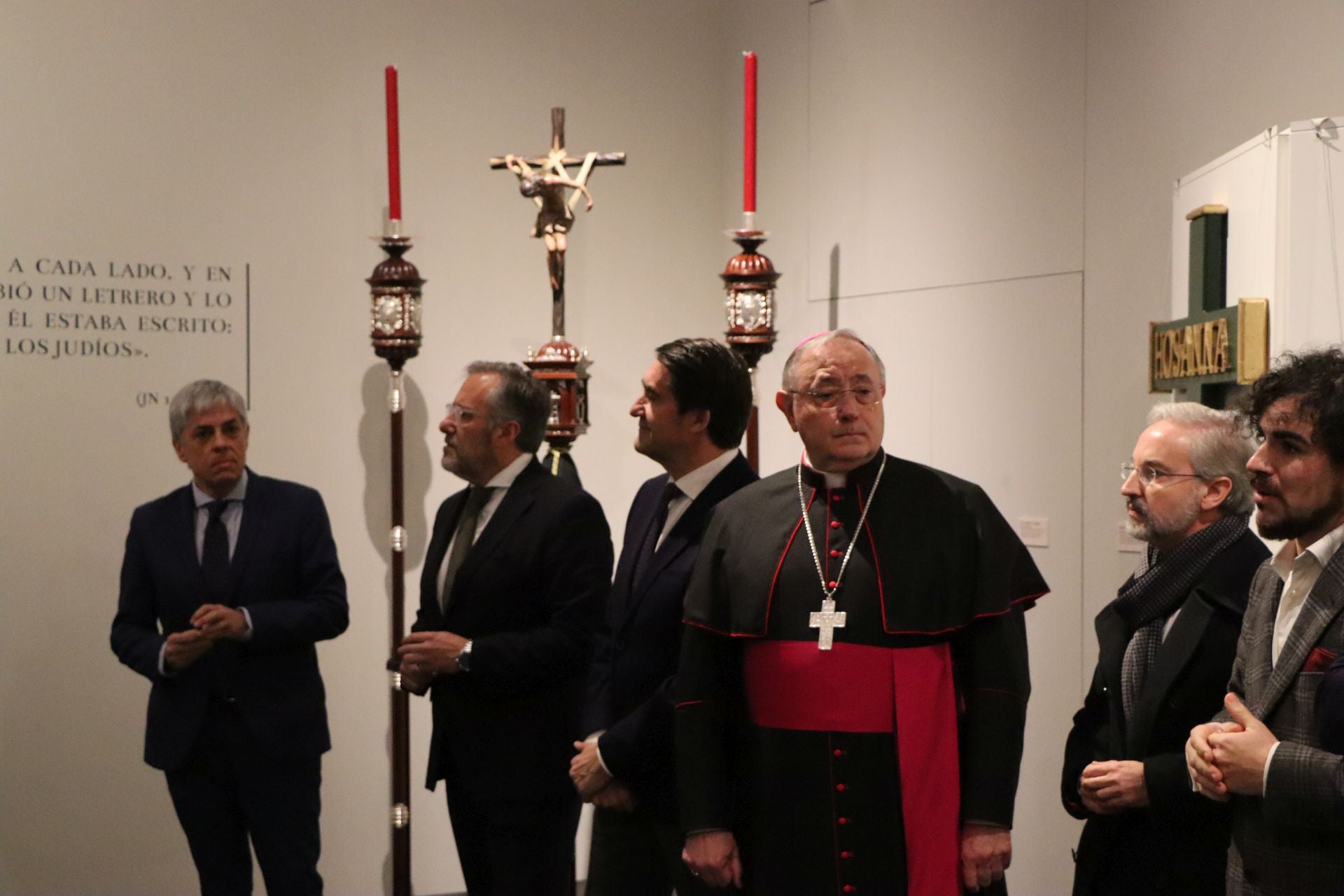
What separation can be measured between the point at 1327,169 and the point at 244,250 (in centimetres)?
321

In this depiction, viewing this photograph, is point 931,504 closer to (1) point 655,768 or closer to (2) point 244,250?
(1) point 655,768

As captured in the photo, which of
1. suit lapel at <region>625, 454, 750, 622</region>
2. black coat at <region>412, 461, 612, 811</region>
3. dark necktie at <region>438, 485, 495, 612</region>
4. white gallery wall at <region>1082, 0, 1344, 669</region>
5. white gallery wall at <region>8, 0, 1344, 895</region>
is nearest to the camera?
suit lapel at <region>625, 454, 750, 622</region>

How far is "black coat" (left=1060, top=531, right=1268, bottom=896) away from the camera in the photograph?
238cm

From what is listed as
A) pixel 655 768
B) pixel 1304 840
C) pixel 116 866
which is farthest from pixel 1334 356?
pixel 116 866

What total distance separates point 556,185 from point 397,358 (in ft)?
2.34

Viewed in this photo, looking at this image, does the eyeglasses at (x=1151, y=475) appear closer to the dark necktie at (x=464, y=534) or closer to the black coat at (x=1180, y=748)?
the black coat at (x=1180, y=748)

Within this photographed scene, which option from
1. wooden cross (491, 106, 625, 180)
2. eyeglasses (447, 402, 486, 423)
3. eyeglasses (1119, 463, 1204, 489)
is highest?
wooden cross (491, 106, 625, 180)

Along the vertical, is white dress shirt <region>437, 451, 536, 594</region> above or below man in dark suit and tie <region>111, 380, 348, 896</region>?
above

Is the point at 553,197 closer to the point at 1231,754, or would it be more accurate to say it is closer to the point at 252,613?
the point at 252,613

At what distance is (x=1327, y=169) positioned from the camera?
8.68 ft

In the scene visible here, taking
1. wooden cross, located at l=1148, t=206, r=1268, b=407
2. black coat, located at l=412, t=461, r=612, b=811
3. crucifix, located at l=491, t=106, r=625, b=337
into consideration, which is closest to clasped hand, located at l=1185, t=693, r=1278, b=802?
wooden cross, located at l=1148, t=206, r=1268, b=407

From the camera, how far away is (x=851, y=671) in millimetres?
2391

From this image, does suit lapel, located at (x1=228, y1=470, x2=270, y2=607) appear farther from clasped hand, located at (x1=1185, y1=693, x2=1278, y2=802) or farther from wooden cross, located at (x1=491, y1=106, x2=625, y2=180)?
clasped hand, located at (x1=1185, y1=693, x2=1278, y2=802)

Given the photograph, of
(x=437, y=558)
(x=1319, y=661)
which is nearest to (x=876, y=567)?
(x=1319, y=661)
